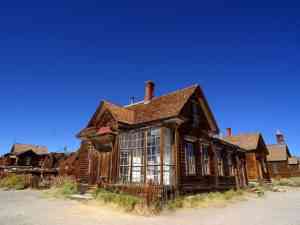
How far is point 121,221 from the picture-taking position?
8141 mm

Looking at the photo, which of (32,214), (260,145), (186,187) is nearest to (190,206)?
(186,187)

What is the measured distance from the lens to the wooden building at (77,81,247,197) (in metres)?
13.3

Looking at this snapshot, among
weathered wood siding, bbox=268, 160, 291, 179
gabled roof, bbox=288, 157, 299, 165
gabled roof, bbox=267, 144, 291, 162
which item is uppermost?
gabled roof, bbox=267, 144, 291, 162

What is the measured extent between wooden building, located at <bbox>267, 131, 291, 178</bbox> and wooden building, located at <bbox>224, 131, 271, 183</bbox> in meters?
10.6

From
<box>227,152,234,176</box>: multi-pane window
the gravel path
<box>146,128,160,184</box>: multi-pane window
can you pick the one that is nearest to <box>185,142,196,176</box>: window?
<box>146,128,160,184</box>: multi-pane window

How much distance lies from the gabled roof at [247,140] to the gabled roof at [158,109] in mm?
16633

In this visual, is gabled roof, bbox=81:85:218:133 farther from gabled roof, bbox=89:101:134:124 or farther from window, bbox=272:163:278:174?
window, bbox=272:163:278:174

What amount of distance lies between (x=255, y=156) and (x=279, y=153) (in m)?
14.9

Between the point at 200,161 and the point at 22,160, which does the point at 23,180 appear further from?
the point at 22,160

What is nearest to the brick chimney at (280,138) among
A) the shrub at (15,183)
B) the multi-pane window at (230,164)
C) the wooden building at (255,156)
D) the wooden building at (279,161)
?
the wooden building at (279,161)

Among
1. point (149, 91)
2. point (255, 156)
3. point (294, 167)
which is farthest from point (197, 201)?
point (294, 167)

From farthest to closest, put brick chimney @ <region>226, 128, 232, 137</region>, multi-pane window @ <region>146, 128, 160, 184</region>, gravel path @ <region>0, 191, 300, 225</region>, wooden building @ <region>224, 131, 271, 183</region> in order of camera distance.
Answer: brick chimney @ <region>226, 128, 232, 137</region> < wooden building @ <region>224, 131, 271, 183</region> < multi-pane window @ <region>146, 128, 160, 184</region> < gravel path @ <region>0, 191, 300, 225</region>

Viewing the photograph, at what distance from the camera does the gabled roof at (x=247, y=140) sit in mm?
31297

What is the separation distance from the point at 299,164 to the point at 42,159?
5224 centimetres
